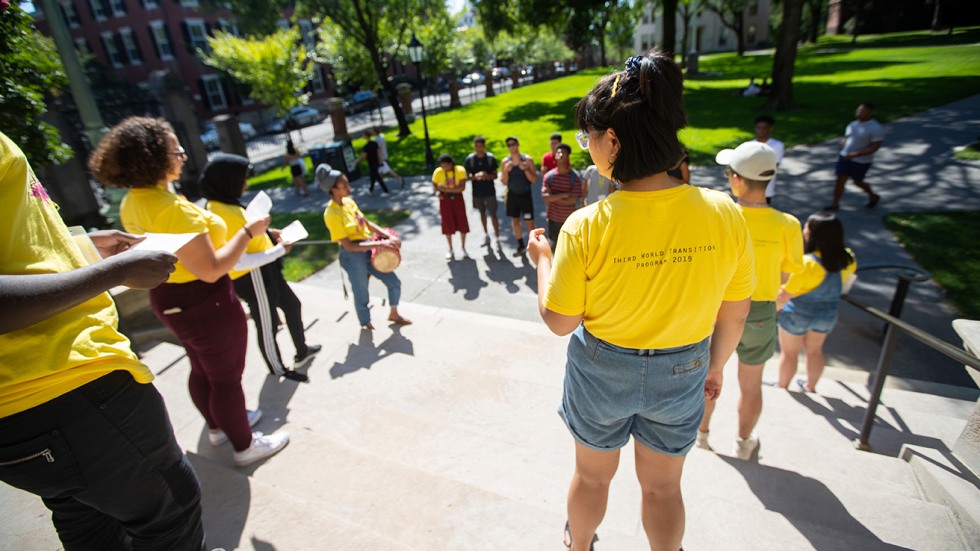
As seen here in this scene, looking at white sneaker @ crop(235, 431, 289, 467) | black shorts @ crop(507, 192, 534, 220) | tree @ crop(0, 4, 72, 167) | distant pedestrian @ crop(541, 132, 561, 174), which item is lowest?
white sneaker @ crop(235, 431, 289, 467)

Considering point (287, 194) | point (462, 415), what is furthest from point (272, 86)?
point (462, 415)

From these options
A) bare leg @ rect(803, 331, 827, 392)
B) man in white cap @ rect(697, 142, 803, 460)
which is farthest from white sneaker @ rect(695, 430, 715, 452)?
bare leg @ rect(803, 331, 827, 392)

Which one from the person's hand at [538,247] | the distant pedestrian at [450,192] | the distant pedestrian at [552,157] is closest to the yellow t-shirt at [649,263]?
the person's hand at [538,247]

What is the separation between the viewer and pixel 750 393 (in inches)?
110

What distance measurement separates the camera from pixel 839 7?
45.4m

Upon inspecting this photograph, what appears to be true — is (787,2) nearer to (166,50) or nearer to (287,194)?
(287,194)

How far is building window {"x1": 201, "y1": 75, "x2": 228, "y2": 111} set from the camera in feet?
111

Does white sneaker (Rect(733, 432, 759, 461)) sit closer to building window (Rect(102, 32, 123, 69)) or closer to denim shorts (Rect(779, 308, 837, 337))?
denim shorts (Rect(779, 308, 837, 337))

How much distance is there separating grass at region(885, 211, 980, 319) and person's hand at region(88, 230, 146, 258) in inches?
284

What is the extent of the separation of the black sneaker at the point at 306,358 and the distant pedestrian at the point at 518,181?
3758 millimetres

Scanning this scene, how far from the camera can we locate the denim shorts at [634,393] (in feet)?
5.30

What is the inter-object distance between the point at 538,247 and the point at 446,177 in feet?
18.6

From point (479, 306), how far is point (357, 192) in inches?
311

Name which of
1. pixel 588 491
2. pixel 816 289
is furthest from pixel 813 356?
pixel 588 491
